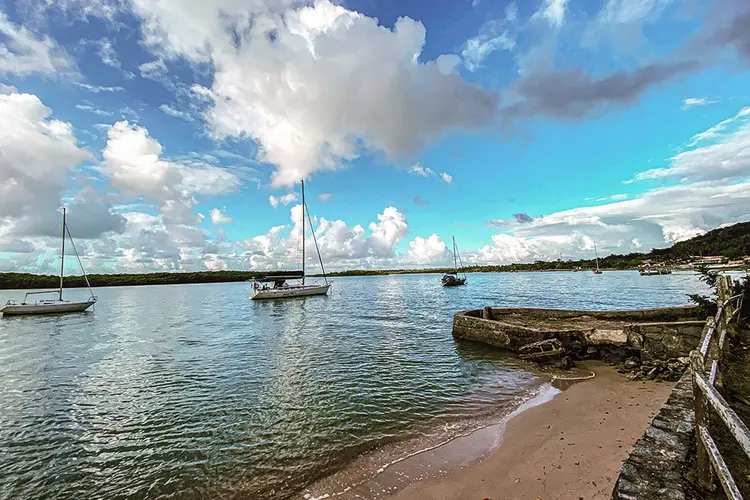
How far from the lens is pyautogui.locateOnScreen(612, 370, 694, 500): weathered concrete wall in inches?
131

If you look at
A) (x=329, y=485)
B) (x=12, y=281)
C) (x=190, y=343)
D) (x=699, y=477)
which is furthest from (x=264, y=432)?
(x=12, y=281)

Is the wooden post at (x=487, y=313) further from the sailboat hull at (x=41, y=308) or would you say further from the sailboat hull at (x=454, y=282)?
the sailboat hull at (x=454, y=282)

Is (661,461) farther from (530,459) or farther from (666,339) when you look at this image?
(666,339)

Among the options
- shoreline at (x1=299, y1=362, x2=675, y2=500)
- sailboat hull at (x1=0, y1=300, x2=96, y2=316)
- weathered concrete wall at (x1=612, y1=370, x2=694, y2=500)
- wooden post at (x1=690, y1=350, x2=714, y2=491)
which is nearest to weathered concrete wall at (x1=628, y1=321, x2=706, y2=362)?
shoreline at (x1=299, y1=362, x2=675, y2=500)

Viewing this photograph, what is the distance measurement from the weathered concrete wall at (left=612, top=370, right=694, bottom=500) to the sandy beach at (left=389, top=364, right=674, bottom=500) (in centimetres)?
168

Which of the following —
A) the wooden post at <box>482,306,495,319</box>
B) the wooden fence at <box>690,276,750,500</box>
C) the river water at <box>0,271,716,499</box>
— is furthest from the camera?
the wooden post at <box>482,306,495,319</box>

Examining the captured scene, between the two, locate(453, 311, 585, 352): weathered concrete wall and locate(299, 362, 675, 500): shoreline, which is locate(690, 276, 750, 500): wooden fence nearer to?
locate(299, 362, 675, 500): shoreline

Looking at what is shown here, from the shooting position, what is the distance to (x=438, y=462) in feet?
23.3

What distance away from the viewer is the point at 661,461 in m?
3.78

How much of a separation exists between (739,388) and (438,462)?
5.61m

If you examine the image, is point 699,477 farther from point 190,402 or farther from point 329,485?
point 190,402

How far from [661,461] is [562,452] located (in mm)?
3803

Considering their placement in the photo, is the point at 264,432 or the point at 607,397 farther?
the point at 607,397

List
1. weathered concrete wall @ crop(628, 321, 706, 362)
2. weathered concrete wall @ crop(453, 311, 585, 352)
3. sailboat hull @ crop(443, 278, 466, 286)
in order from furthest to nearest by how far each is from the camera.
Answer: sailboat hull @ crop(443, 278, 466, 286), weathered concrete wall @ crop(453, 311, 585, 352), weathered concrete wall @ crop(628, 321, 706, 362)
